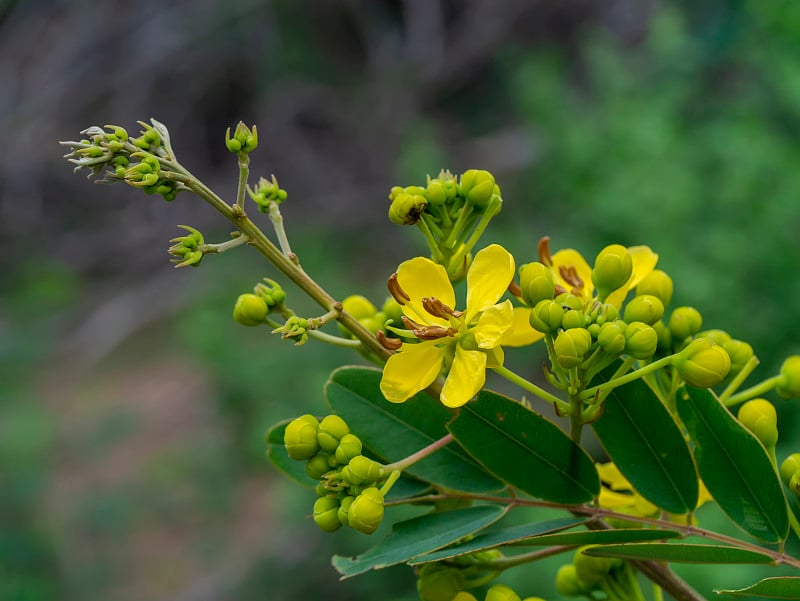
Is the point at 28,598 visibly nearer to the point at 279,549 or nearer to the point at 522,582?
the point at 279,549

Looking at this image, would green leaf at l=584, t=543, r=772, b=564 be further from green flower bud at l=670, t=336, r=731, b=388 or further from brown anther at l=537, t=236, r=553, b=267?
brown anther at l=537, t=236, r=553, b=267

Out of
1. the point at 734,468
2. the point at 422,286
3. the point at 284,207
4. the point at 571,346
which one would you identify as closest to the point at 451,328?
the point at 422,286

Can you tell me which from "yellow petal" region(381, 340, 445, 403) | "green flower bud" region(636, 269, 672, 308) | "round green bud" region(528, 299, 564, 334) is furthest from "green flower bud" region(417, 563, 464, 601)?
"green flower bud" region(636, 269, 672, 308)

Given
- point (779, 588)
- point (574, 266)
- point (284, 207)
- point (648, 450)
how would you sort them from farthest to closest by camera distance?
1. point (284, 207)
2. point (574, 266)
3. point (648, 450)
4. point (779, 588)

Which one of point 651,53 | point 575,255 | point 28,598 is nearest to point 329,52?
point 651,53

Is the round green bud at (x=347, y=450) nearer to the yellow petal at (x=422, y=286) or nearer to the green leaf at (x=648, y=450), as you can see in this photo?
the yellow petal at (x=422, y=286)

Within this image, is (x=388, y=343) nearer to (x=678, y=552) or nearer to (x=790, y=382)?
(x=678, y=552)
